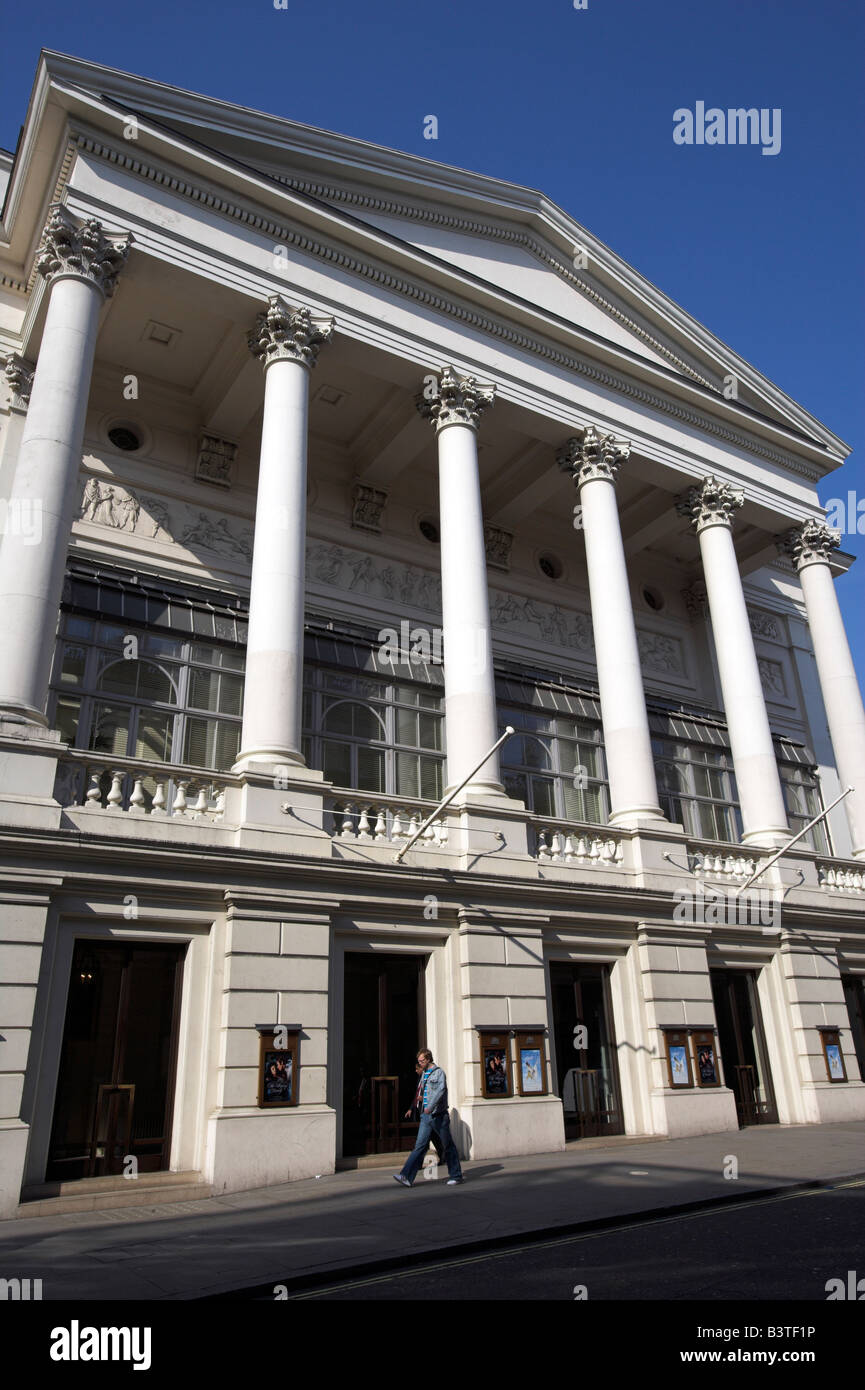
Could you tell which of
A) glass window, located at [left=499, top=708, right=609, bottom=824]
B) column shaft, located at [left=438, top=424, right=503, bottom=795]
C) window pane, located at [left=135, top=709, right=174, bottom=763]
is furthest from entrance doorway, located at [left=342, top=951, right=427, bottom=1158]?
glass window, located at [left=499, top=708, right=609, bottom=824]

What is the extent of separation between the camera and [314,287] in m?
19.6

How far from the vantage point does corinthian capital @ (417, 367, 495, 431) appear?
20766 millimetres

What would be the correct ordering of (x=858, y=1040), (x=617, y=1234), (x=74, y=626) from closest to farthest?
(x=617, y=1234), (x=74, y=626), (x=858, y=1040)

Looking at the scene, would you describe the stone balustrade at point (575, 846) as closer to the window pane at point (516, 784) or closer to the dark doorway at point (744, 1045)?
the window pane at point (516, 784)

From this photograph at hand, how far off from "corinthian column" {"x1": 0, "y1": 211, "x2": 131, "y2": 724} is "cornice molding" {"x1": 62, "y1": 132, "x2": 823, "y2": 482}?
173 centimetres

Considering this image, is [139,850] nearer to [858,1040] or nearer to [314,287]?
[314,287]

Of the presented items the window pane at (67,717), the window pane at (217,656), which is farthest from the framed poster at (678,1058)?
the window pane at (67,717)

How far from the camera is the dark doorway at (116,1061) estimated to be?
Result: 12508 millimetres

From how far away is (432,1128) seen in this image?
40.4 feet

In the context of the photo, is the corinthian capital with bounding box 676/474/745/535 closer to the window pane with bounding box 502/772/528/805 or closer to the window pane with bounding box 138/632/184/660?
the window pane with bounding box 502/772/528/805

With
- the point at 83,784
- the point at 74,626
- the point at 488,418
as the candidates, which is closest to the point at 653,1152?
the point at 83,784

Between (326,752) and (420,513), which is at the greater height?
(420,513)

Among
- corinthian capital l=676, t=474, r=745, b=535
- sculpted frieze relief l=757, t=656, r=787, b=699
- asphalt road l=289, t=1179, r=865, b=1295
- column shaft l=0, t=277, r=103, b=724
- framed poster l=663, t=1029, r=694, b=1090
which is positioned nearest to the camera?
asphalt road l=289, t=1179, r=865, b=1295

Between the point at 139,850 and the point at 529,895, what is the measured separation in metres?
6.90
